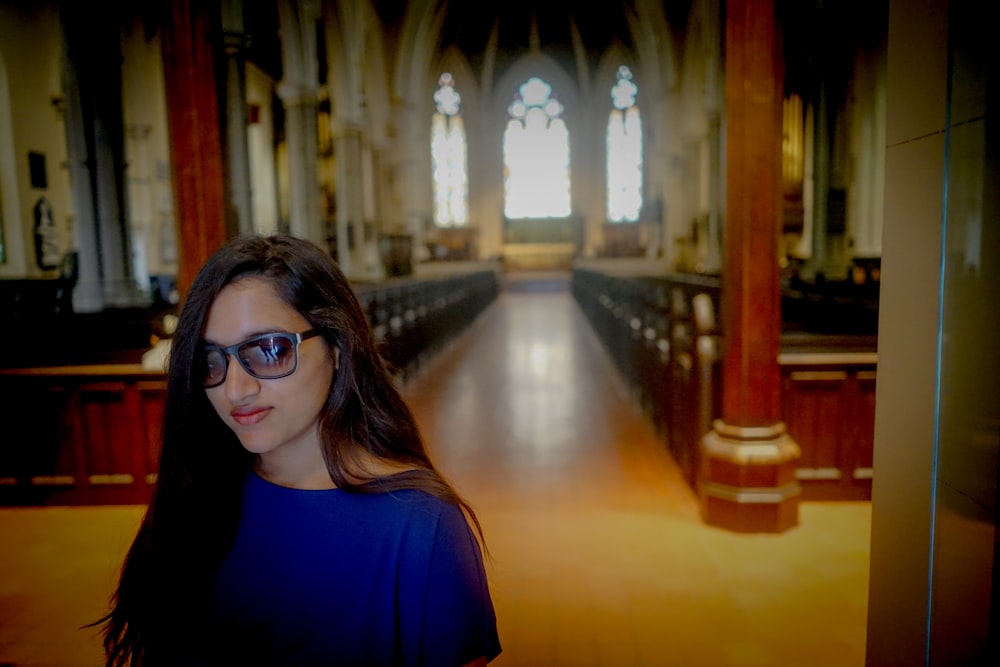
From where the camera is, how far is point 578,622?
269 centimetres

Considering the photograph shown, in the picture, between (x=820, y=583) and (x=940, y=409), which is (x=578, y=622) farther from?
(x=940, y=409)

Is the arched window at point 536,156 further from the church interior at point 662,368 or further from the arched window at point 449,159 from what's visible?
the church interior at point 662,368

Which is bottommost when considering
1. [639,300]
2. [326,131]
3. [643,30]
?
[639,300]

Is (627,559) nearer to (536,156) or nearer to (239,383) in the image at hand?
(239,383)

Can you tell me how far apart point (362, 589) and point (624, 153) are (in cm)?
2735

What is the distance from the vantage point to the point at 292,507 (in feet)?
3.74

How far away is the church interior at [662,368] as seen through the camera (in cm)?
121

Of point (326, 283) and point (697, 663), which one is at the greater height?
point (326, 283)

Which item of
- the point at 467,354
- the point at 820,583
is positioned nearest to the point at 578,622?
the point at 820,583

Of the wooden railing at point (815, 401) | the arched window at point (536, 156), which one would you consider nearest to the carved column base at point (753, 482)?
the wooden railing at point (815, 401)

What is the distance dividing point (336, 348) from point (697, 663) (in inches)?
73.8

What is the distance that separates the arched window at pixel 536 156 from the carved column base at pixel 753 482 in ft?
82.4

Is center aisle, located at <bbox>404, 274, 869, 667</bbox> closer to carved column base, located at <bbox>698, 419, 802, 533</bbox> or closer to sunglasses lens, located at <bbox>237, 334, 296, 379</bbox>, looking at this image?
carved column base, located at <bbox>698, 419, 802, 533</bbox>

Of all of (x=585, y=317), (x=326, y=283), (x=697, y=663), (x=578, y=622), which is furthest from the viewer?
(x=585, y=317)
